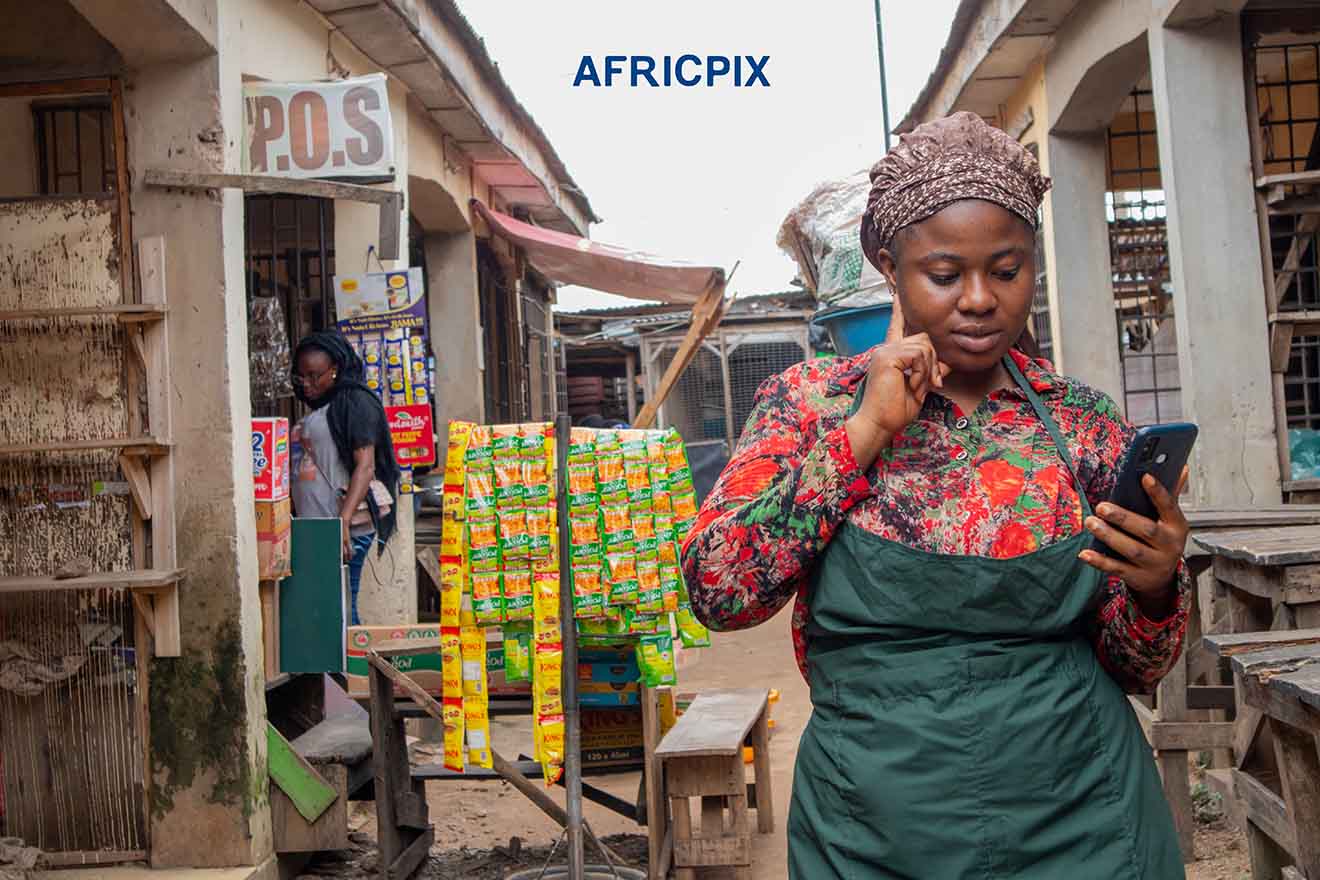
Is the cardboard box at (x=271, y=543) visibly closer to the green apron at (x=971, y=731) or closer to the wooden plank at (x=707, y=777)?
the wooden plank at (x=707, y=777)

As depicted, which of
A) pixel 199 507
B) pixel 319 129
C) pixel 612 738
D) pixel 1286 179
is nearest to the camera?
pixel 199 507

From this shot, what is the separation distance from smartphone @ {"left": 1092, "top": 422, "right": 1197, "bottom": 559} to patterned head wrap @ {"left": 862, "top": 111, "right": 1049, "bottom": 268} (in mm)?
368

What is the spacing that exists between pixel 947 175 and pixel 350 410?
18.7 ft

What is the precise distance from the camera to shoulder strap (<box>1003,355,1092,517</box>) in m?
1.85

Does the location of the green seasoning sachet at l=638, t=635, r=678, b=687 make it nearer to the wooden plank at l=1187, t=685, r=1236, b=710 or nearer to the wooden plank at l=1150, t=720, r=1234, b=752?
the wooden plank at l=1150, t=720, r=1234, b=752

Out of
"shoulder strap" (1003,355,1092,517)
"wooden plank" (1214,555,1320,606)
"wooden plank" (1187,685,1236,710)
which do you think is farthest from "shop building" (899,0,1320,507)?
"shoulder strap" (1003,355,1092,517)

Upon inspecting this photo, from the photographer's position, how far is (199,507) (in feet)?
16.9

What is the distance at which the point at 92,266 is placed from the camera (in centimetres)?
511

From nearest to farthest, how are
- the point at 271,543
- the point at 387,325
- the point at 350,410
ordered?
the point at 271,543 → the point at 350,410 → the point at 387,325

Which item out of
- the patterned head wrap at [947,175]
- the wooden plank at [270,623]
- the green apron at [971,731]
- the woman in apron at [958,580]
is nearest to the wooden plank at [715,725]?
the wooden plank at [270,623]

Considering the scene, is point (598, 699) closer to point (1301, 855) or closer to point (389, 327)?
point (1301, 855)

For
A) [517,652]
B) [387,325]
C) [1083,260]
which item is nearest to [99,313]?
[517,652]

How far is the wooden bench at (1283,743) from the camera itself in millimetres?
2676

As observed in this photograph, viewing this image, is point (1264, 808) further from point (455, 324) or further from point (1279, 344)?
point (455, 324)
